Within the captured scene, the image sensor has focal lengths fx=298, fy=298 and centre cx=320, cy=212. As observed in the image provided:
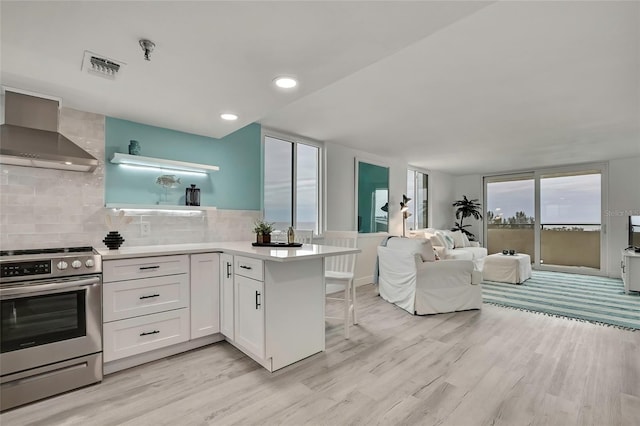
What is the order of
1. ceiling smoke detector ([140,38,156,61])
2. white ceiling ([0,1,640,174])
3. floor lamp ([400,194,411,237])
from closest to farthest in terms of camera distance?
white ceiling ([0,1,640,174]) < ceiling smoke detector ([140,38,156,61]) < floor lamp ([400,194,411,237])

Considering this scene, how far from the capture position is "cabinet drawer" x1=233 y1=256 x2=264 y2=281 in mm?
2268

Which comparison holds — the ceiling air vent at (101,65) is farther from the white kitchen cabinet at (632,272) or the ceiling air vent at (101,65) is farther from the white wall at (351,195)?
the white kitchen cabinet at (632,272)

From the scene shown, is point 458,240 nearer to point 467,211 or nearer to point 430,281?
point 467,211

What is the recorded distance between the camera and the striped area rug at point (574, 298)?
142 inches

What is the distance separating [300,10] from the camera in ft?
4.73

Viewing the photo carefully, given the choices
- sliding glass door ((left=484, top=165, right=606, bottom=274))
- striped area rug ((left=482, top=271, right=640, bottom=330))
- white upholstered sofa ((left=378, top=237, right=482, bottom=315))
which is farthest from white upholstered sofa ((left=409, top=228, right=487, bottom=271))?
white upholstered sofa ((left=378, top=237, right=482, bottom=315))

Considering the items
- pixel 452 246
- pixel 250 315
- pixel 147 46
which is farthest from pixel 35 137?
pixel 452 246

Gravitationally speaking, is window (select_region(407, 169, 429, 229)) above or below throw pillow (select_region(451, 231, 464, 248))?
above

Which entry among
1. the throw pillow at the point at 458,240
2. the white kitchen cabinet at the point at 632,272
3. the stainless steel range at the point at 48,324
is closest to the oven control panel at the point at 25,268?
the stainless steel range at the point at 48,324

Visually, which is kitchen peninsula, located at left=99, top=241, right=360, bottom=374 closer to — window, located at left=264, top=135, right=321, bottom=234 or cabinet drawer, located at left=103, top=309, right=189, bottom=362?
cabinet drawer, located at left=103, top=309, right=189, bottom=362

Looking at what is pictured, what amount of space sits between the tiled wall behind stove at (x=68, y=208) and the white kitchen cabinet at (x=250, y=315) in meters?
1.18

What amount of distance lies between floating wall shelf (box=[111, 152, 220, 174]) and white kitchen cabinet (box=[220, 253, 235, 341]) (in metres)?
1.07

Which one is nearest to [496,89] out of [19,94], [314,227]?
[314,227]

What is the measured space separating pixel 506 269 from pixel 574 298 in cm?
110
